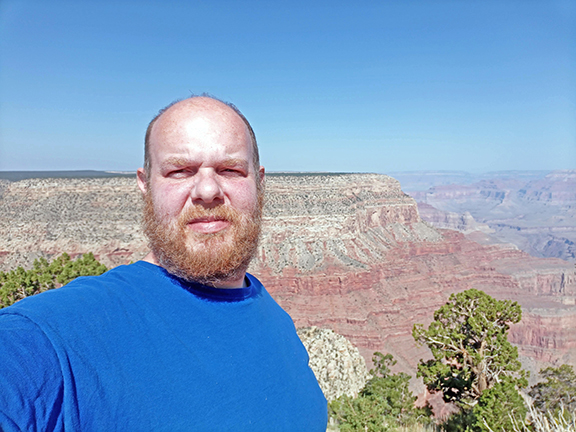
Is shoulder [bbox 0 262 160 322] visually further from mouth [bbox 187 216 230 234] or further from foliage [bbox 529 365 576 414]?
foliage [bbox 529 365 576 414]

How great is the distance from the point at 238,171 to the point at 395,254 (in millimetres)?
63735

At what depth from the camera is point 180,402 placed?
52.9 inches

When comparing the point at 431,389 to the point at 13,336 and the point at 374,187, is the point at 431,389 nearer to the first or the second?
the point at 13,336

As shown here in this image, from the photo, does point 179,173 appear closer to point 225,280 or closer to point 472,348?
point 225,280

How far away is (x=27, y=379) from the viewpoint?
1038 mm

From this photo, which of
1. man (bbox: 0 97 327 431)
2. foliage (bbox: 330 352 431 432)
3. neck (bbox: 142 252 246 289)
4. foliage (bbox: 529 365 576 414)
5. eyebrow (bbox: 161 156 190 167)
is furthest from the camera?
foliage (bbox: 529 365 576 414)

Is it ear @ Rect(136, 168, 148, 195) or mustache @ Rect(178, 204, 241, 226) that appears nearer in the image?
mustache @ Rect(178, 204, 241, 226)

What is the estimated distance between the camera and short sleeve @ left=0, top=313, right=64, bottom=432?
3.23 feet

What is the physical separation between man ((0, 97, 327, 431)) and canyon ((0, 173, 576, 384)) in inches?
1564

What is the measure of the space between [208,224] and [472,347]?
11884 mm

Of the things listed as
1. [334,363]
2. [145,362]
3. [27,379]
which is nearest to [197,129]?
[145,362]

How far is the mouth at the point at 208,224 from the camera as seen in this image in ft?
5.78

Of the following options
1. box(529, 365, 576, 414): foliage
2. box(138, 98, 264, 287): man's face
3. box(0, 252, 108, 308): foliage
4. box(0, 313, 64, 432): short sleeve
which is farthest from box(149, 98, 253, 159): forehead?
box(529, 365, 576, 414): foliage

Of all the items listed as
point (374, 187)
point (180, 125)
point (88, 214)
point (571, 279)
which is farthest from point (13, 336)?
point (571, 279)
